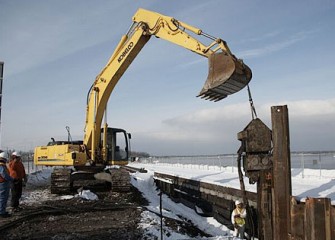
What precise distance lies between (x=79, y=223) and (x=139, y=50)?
7812mm

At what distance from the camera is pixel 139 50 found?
15.1m

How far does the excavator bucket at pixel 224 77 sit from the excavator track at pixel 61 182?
8.56m

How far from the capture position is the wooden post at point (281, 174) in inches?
A: 262

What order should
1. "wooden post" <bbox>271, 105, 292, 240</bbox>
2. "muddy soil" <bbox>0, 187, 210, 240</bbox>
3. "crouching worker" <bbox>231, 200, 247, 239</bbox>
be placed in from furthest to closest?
"crouching worker" <bbox>231, 200, 247, 239</bbox> → "muddy soil" <bbox>0, 187, 210, 240</bbox> → "wooden post" <bbox>271, 105, 292, 240</bbox>

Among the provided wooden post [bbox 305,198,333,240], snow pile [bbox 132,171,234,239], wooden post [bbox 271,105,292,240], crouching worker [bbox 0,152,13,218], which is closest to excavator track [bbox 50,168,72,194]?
snow pile [bbox 132,171,234,239]

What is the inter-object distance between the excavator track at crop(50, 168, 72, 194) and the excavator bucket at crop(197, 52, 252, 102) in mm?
8556

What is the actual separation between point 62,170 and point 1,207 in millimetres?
5458

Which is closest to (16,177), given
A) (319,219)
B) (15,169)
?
(15,169)

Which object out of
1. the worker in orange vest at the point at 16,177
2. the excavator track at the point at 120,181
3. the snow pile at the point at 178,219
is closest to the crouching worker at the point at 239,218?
the snow pile at the point at 178,219

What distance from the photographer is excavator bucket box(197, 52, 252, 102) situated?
901 centimetres

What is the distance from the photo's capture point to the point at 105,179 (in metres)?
16.3

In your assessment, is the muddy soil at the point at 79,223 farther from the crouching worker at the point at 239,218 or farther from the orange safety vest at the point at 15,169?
the crouching worker at the point at 239,218

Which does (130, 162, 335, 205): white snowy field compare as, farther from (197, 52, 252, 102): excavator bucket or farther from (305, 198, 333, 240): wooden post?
(197, 52, 252, 102): excavator bucket

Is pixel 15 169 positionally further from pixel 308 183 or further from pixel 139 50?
pixel 308 183
